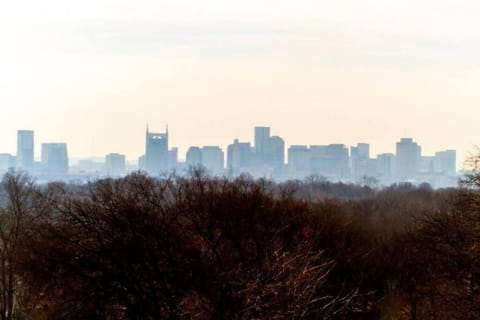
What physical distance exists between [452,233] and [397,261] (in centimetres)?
921

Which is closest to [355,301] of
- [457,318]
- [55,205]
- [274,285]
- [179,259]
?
[457,318]

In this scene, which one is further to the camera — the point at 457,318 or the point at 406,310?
the point at 406,310

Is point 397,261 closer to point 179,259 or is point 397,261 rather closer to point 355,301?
point 355,301

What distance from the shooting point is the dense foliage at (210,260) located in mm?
18469

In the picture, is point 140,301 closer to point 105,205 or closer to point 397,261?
point 105,205

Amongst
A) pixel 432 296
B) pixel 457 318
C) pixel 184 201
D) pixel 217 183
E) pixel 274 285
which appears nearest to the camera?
pixel 274 285

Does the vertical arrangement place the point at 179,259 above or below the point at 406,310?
above

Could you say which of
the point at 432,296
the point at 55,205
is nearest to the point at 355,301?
the point at 432,296

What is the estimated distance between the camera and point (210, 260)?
20547 millimetres

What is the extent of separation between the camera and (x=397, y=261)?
1288 inches

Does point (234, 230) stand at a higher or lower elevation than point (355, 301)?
higher

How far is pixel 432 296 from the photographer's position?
75.2 ft

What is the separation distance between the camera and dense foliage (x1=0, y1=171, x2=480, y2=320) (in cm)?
1847

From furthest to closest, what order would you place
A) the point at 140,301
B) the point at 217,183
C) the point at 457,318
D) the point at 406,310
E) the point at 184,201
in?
1. the point at 217,183
2. the point at 406,310
3. the point at 184,201
4. the point at 457,318
5. the point at 140,301
